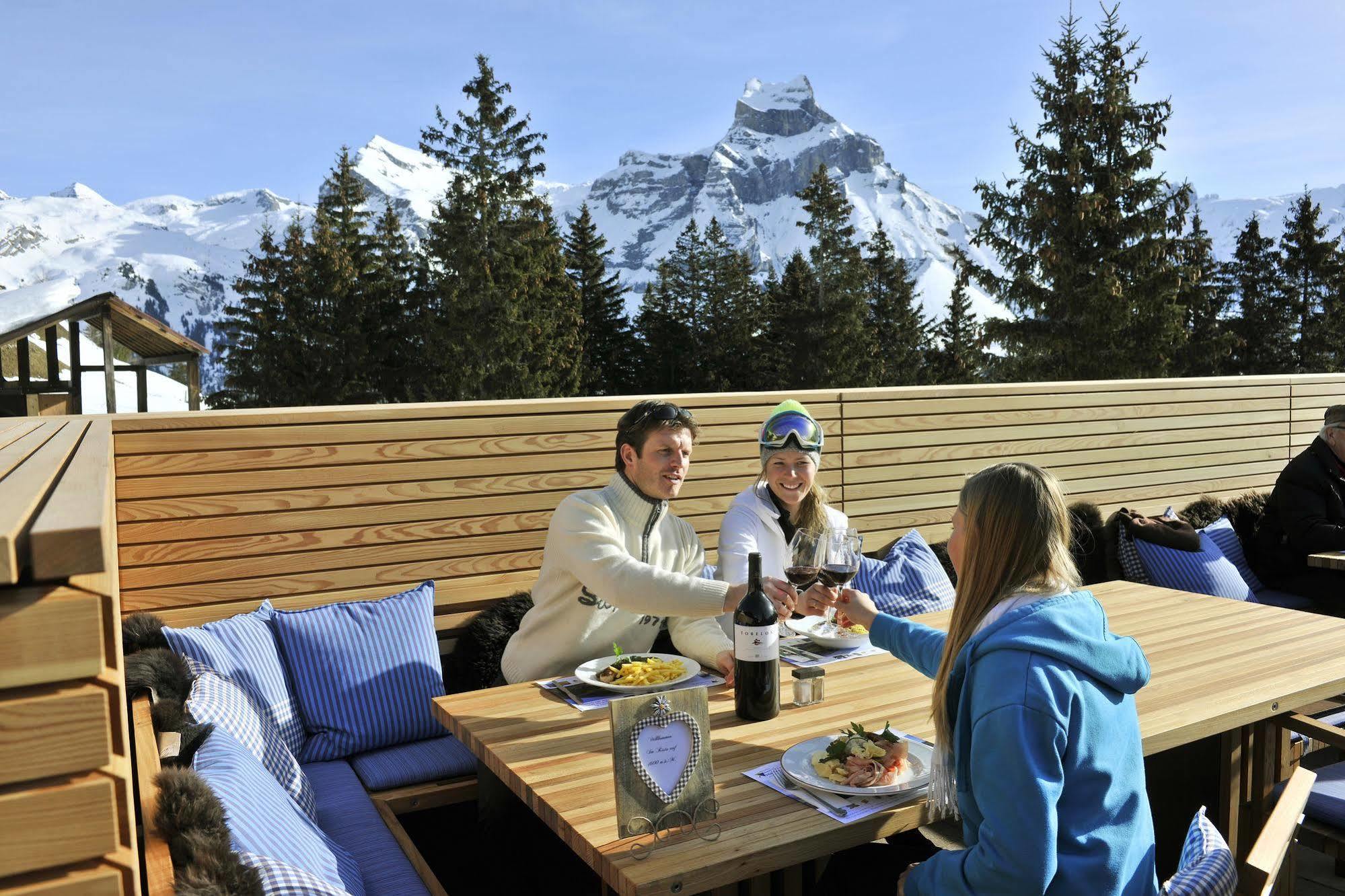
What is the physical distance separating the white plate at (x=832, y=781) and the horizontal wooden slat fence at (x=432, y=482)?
232cm

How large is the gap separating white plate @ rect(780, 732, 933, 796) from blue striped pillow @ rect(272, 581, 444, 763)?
1661 millimetres

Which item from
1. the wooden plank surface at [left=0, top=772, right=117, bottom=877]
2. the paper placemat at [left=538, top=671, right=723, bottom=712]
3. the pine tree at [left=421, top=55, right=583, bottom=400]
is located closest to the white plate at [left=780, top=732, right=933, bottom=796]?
the paper placemat at [left=538, top=671, right=723, bottom=712]

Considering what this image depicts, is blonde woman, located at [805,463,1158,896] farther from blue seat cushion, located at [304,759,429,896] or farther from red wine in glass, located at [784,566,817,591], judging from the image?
blue seat cushion, located at [304,759,429,896]

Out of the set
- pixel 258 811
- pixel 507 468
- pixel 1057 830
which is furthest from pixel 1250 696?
pixel 507 468

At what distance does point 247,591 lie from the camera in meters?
3.84

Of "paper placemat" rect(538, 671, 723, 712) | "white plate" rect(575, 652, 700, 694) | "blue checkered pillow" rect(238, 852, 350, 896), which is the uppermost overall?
"white plate" rect(575, 652, 700, 694)

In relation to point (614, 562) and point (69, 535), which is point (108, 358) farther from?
point (69, 535)

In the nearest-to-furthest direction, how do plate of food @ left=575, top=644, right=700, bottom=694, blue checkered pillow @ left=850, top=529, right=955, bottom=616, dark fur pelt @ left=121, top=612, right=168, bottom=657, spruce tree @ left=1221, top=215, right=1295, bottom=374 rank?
plate of food @ left=575, top=644, right=700, bottom=694
dark fur pelt @ left=121, top=612, right=168, bottom=657
blue checkered pillow @ left=850, top=529, right=955, bottom=616
spruce tree @ left=1221, top=215, right=1295, bottom=374

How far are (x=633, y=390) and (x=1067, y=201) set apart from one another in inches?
801

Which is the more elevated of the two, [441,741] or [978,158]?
[978,158]

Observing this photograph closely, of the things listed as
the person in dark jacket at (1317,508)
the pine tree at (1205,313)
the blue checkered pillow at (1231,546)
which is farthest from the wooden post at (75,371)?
the pine tree at (1205,313)

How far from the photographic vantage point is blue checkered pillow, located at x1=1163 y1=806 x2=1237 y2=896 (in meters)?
1.46

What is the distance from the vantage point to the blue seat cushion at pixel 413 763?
3.23 metres

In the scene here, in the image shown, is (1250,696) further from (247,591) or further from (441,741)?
(247,591)
